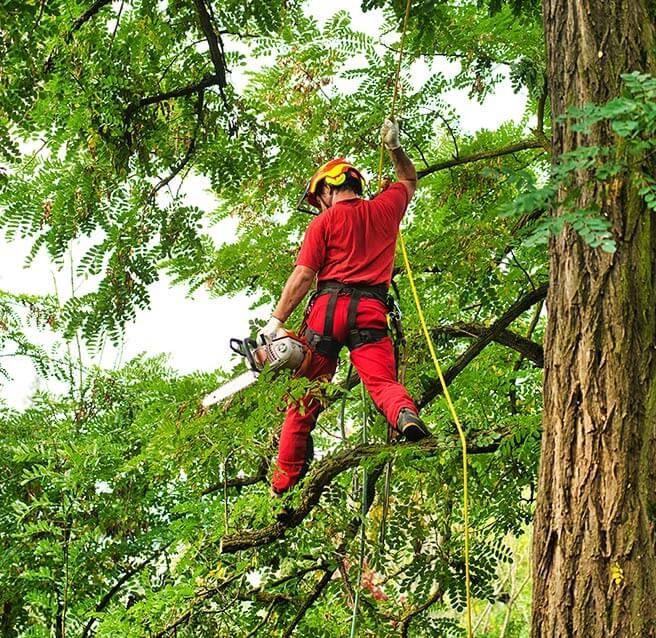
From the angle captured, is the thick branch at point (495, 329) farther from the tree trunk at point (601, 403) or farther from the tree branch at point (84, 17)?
the tree branch at point (84, 17)

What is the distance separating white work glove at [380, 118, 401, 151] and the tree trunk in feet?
5.36

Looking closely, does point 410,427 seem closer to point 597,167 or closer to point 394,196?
point 394,196

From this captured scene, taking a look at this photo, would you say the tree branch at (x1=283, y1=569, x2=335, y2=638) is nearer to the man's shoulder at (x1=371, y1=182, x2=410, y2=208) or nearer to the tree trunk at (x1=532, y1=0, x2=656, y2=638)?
the man's shoulder at (x1=371, y1=182, x2=410, y2=208)

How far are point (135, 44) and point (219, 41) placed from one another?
1.33ft

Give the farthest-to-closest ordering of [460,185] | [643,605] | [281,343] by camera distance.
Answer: [460,185]
[281,343]
[643,605]

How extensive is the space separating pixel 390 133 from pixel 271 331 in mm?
1150

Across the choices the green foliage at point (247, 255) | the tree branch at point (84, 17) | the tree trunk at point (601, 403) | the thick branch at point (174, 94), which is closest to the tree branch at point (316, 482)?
the green foliage at point (247, 255)

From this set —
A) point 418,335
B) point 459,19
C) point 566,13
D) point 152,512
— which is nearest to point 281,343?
point 418,335

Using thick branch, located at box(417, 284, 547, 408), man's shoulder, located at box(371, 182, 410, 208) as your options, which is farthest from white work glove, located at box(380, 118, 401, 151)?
thick branch, located at box(417, 284, 547, 408)

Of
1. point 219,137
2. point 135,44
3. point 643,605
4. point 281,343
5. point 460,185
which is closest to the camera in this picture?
point 643,605

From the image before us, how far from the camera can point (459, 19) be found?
16.2ft

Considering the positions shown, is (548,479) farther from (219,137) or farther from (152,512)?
(152,512)

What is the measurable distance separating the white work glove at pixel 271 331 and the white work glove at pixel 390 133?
1043 mm

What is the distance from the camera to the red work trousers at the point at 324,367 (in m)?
3.98
